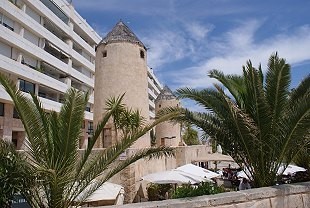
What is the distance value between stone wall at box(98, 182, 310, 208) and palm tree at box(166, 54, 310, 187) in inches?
50.9

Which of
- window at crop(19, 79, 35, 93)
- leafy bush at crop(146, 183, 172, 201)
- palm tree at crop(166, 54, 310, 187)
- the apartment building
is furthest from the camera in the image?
window at crop(19, 79, 35, 93)

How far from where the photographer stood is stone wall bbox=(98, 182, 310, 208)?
163 inches

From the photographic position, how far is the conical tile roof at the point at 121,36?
18828mm

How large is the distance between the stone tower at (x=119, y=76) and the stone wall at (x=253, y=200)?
1279 centimetres

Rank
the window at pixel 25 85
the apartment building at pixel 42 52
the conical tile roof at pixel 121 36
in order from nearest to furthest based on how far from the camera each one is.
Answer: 1. the conical tile roof at pixel 121 36
2. the apartment building at pixel 42 52
3. the window at pixel 25 85

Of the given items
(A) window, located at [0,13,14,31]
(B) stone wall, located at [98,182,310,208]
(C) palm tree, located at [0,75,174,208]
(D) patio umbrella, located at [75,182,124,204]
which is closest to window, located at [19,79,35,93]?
(A) window, located at [0,13,14,31]

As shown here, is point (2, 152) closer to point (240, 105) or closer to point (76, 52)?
point (240, 105)

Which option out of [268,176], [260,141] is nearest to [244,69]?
[260,141]

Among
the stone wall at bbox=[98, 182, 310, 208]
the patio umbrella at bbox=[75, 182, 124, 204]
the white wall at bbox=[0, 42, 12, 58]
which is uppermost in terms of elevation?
the white wall at bbox=[0, 42, 12, 58]

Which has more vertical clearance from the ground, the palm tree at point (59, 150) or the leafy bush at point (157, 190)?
the palm tree at point (59, 150)

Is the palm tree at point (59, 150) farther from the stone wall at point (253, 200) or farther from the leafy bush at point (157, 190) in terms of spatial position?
the leafy bush at point (157, 190)

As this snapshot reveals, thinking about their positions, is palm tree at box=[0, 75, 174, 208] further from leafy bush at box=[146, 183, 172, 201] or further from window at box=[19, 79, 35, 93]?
window at box=[19, 79, 35, 93]

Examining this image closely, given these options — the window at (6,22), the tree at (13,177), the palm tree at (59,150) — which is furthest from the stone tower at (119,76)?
the window at (6,22)

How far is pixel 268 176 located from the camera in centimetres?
673
